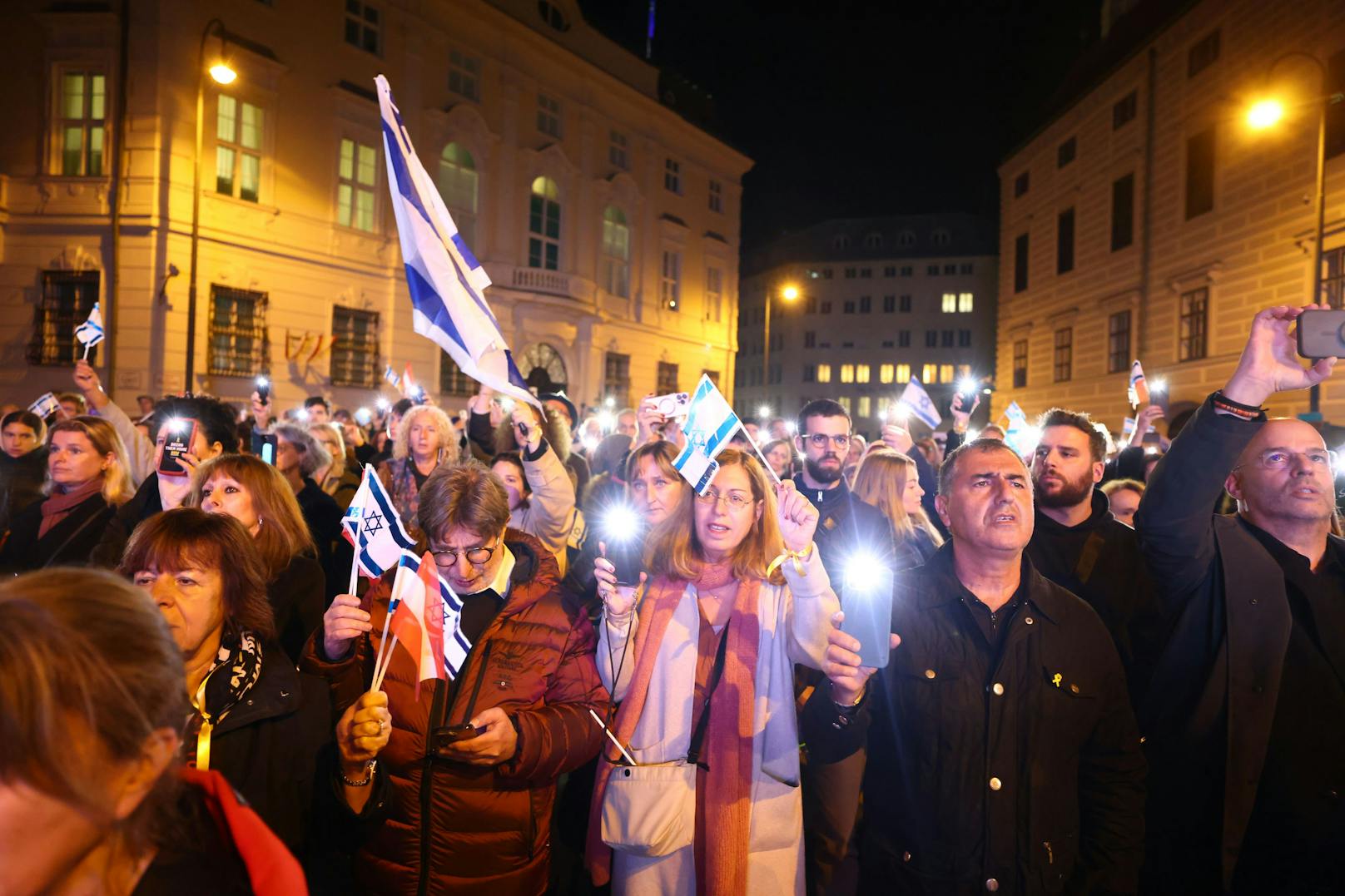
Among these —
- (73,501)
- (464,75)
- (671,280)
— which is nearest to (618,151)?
(671,280)

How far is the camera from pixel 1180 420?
1817cm

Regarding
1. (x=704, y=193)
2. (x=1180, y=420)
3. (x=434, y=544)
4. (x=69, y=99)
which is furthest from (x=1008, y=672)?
(x=704, y=193)

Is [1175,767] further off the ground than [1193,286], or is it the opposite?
[1193,286]

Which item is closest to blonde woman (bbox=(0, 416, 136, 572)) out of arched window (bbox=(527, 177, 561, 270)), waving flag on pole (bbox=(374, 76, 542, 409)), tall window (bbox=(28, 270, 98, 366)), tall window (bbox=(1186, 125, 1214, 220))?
waving flag on pole (bbox=(374, 76, 542, 409))

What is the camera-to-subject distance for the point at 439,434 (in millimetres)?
5977

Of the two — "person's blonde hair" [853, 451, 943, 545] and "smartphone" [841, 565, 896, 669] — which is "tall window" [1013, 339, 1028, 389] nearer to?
"person's blonde hair" [853, 451, 943, 545]

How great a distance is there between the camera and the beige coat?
111 inches

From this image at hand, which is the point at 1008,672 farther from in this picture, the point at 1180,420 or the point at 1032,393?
the point at 1032,393

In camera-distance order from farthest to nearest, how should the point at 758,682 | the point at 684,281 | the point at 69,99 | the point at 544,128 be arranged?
the point at 684,281 < the point at 544,128 < the point at 69,99 < the point at 758,682

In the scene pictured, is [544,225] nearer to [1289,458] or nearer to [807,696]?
[807,696]

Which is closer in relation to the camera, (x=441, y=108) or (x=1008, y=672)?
(x=1008, y=672)

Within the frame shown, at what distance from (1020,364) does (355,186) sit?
21303mm

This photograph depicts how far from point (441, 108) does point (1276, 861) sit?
25316mm

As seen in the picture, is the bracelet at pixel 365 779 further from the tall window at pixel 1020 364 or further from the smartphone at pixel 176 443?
the tall window at pixel 1020 364
